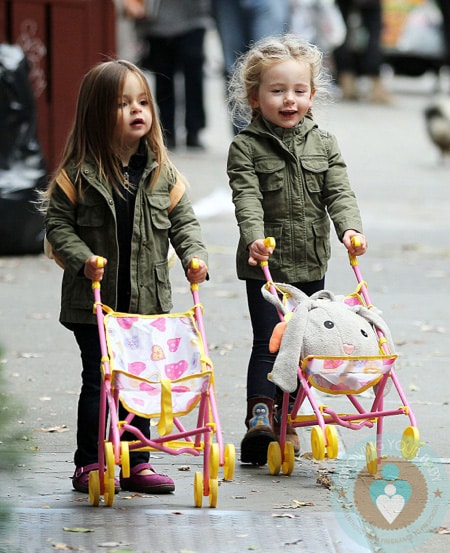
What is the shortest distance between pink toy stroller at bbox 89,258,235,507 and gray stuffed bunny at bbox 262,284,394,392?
31 cm

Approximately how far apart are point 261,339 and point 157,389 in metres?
0.92

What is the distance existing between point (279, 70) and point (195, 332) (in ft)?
3.68

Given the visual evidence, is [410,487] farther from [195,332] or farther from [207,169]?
[207,169]

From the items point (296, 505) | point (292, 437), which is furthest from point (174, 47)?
point (296, 505)

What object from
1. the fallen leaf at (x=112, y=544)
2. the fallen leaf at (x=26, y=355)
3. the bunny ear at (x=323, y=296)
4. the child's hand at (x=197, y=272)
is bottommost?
the fallen leaf at (x=26, y=355)

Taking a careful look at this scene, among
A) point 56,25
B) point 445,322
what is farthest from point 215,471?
point 56,25

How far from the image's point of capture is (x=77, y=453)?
4.71 meters

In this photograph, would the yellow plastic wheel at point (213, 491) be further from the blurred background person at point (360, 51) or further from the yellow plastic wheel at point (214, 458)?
the blurred background person at point (360, 51)

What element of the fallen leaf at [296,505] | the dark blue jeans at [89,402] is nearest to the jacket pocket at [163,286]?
the dark blue jeans at [89,402]

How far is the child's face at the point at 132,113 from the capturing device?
469cm

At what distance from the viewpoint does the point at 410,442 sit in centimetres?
459

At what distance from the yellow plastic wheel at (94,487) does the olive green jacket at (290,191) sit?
110 centimetres

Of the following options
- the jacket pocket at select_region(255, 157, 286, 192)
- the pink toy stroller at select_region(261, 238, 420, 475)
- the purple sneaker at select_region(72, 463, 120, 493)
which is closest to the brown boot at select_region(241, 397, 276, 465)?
the pink toy stroller at select_region(261, 238, 420, 475)

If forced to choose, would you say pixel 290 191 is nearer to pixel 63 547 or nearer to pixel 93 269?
pixel 93 269
